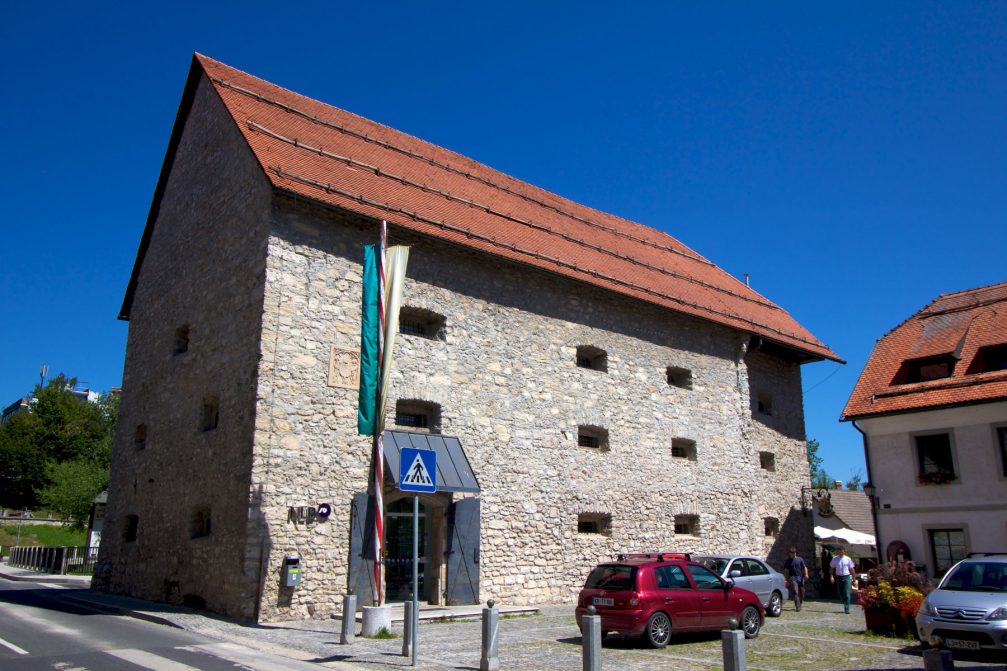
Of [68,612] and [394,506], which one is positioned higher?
[394,506]

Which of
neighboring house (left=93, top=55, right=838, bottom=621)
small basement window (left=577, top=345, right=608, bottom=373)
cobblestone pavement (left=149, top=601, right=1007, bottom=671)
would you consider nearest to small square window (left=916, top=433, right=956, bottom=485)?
neighboring house (left=93, top=55, right=838, bottom=621)

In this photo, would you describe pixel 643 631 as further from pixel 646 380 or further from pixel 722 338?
pixel 722 338

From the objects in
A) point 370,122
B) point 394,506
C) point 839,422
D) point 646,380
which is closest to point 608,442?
point 646,380

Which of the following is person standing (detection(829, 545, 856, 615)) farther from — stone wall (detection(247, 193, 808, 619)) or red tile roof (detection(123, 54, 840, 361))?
red tile roof (detection(123, 54, 840, 361))

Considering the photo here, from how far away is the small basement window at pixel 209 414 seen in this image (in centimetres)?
1410

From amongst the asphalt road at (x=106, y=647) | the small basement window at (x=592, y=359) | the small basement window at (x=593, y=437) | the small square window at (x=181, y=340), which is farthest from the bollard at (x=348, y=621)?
the small basement window at (x=592, y=359)

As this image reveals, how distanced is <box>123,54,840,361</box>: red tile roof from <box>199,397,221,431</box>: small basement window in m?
4.37

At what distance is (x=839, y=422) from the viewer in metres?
19.9

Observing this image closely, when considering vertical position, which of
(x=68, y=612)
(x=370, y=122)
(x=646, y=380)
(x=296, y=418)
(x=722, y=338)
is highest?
(x=370, y=122)

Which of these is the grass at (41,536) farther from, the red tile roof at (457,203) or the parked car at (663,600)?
the parked car at (663,600)

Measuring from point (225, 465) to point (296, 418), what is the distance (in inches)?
61.6

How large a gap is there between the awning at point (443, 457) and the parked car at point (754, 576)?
180 inches

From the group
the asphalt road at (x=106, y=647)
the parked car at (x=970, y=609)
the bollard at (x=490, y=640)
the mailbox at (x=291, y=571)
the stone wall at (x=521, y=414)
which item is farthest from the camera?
the stone wall at (x=521, y=414)

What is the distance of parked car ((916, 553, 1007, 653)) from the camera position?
8367 mm
